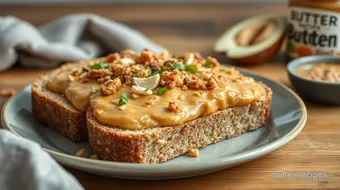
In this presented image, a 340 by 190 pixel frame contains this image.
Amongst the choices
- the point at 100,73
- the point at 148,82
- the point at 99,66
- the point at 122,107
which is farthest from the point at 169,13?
the point at 122,107

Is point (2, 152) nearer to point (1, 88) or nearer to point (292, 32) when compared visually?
point (1, 88)

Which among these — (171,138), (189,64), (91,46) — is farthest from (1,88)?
(171,138)

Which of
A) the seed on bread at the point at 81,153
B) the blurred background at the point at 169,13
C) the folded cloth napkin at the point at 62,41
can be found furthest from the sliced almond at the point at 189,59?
the blurred background at the point at 169,13

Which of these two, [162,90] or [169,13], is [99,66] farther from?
[169,13]

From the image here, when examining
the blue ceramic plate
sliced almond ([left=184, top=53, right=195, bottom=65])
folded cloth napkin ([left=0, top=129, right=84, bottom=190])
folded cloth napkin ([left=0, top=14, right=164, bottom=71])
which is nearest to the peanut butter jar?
the blue ceramic plate

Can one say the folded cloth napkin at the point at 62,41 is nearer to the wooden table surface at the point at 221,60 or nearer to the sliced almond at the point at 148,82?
the wooden table surface at the point at 221,60

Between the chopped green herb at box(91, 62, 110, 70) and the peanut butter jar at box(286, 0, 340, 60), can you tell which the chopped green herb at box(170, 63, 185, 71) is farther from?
the peanut butter jar at box(286, 0, 340, 60)
